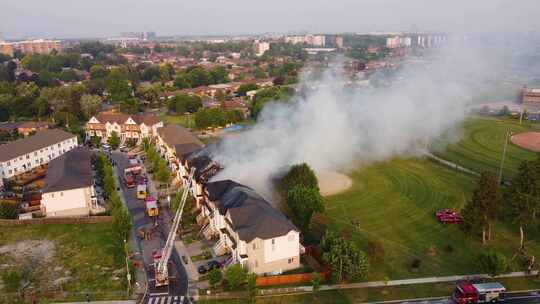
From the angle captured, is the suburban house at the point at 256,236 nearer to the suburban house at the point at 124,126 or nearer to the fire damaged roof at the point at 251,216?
the fire damaged roof at the point at 251,216

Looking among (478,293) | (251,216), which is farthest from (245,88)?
(478,293)

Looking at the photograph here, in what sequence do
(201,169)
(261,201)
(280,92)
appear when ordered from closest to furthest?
(261,201)
(201,169)
(280,92)

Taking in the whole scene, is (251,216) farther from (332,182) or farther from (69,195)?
(69,195)

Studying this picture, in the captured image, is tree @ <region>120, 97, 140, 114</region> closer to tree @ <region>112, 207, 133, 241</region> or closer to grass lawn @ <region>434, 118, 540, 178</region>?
tree @ <region>112, 207, 133, 241</region>

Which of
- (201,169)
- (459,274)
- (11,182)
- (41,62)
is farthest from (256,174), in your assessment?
(41,62)

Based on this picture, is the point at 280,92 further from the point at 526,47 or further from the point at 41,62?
the point at 41,62

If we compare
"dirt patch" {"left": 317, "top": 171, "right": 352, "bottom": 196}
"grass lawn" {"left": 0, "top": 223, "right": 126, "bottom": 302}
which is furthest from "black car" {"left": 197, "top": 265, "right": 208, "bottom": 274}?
"dirt patch" {"left": 317, "top": 171, "right": 352, "bottom": 196}
